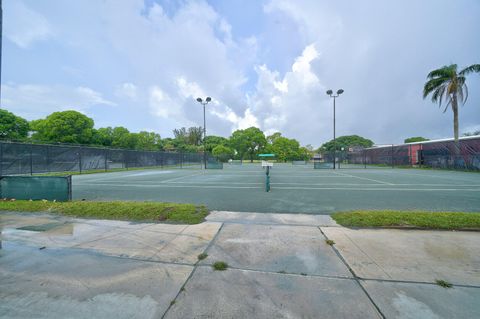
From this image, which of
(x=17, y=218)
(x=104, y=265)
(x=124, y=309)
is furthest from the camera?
(x=17, y=218)

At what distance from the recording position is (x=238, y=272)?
105 inches

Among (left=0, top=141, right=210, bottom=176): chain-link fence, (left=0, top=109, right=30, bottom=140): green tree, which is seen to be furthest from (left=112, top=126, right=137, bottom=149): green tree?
(left=0, top=141, right=210, bottom=176): chain-link fence

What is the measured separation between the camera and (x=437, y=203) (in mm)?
6281

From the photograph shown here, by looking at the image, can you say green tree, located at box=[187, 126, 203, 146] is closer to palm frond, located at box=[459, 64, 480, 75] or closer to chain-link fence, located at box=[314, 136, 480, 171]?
chain-link fence, located at box=[314, 136, 480, 171]

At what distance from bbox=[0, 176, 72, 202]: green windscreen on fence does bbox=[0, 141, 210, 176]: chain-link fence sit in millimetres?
6814

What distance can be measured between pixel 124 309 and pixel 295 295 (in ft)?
6.19

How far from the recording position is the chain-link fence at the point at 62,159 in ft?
46.8

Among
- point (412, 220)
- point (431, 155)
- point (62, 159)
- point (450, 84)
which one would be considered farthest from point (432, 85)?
point (62, 159)

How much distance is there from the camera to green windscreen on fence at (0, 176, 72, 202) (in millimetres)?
6469

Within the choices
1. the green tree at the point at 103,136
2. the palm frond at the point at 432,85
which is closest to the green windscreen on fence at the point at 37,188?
the palm frond at the point at 432,85

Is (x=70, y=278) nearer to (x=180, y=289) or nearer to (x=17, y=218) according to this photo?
(x=180, y=289)

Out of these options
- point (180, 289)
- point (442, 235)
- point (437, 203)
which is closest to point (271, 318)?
point (180, 289)

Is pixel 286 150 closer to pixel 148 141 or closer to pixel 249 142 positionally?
pixel 249 142

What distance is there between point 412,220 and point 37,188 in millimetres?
11292
